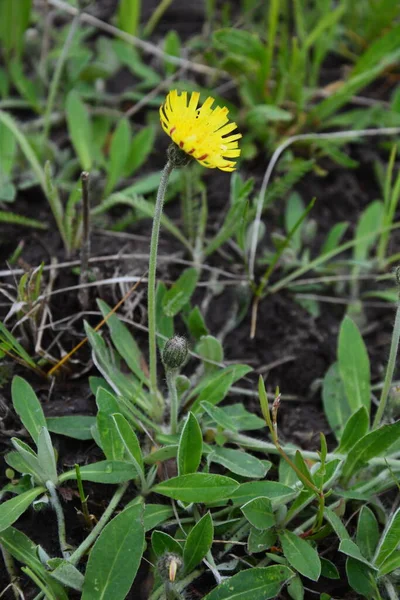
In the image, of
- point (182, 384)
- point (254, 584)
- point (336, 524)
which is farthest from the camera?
point (182, 384)

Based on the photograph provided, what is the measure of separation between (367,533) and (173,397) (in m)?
0.71

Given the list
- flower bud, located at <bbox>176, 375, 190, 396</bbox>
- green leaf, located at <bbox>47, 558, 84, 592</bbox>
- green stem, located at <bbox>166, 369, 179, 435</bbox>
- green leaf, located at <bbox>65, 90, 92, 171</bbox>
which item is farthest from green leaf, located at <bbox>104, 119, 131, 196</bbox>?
green leaf, located at <bbox>47, 558, 84, 592</bbox>

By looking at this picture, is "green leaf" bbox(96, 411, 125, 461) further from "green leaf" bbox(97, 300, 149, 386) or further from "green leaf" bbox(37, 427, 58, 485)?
"green leaf" bbox(97, 300, 149, 386)

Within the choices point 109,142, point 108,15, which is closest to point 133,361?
point 109,142

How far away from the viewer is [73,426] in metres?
2.10

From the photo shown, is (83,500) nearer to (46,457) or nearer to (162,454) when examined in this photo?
(46,457)

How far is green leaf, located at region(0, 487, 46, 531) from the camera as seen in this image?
1.80 meters

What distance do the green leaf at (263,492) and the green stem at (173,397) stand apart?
0.99ft

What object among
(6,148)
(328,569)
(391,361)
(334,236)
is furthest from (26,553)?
(334,236)

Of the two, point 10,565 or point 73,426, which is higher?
point 73,426

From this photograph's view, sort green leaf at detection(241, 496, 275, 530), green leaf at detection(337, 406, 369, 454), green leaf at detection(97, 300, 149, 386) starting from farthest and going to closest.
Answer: green leaf at detection(97, 300, 149, 386) → green leaf at detection(337, 406, 369, 454) → green leaf at detection(241, 496, 275, 530)

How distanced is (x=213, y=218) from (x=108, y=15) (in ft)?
5.31

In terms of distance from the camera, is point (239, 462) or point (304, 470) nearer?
point (304, 470)

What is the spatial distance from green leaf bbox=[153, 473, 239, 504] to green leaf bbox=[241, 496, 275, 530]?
0.07 meters
